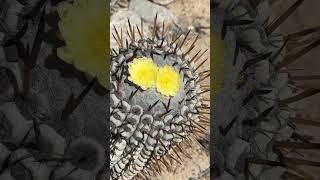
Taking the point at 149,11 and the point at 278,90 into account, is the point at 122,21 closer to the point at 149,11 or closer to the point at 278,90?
the point at 149,11

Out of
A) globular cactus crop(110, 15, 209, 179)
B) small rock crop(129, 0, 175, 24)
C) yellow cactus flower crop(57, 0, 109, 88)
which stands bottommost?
globular cactus crop(110, 15, 209, 179)

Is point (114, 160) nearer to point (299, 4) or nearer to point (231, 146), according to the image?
point (231, 146)

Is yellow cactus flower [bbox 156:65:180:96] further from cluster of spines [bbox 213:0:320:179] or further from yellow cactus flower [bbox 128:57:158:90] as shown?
cluster of spines [bbox 213:0:320:179]

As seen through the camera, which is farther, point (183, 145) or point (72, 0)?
point (183, 145)

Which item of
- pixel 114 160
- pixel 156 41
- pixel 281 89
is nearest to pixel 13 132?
pixel 114 160

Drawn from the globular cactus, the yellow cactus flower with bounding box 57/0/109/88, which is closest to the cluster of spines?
the globular cactus

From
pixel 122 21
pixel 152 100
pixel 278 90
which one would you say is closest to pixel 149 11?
pixel 122 21

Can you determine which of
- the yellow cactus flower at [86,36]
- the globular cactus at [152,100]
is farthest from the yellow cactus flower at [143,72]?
the yellow cactus flower at [86,36]
